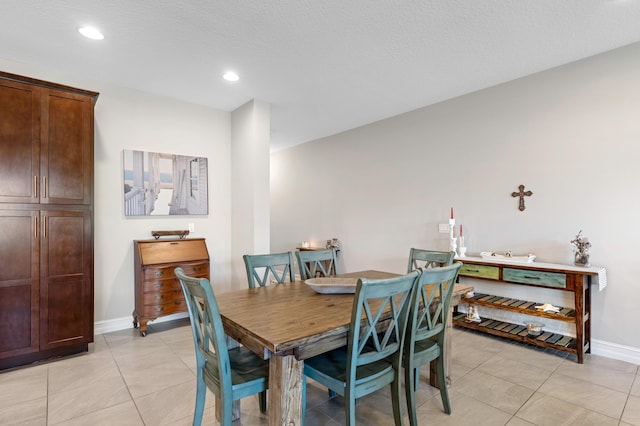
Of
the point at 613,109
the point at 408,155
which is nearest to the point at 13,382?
the point at 408,155

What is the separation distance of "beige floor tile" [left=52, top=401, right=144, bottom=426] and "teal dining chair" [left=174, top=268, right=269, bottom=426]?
592 millimetres

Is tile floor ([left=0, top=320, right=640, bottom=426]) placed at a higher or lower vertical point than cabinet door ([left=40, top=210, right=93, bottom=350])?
lower

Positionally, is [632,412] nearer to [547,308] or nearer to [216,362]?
[547,308]

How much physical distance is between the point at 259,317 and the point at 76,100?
9.23ft

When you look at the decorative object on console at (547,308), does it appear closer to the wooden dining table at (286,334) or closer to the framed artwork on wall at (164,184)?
the wooden dining table at (286,334)

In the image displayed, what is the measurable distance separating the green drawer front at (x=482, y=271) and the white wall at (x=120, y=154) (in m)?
3.19

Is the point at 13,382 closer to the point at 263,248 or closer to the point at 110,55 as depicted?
the point at 263,248

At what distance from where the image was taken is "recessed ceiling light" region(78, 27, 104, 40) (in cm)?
260

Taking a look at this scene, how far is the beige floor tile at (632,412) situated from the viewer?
2.05 metres

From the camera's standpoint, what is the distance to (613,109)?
3.00 meters

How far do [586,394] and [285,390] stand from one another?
91.8 inches

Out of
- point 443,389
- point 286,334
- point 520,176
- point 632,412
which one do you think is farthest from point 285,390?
point 520,176

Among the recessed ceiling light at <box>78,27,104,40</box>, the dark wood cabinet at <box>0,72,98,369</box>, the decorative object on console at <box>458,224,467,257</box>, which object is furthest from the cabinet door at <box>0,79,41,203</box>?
the decorative object on console at <box>458,224,467,257</box>

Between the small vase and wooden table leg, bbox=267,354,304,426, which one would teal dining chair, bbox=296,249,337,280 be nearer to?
wooden table leg, bbox=267,354,304,426
